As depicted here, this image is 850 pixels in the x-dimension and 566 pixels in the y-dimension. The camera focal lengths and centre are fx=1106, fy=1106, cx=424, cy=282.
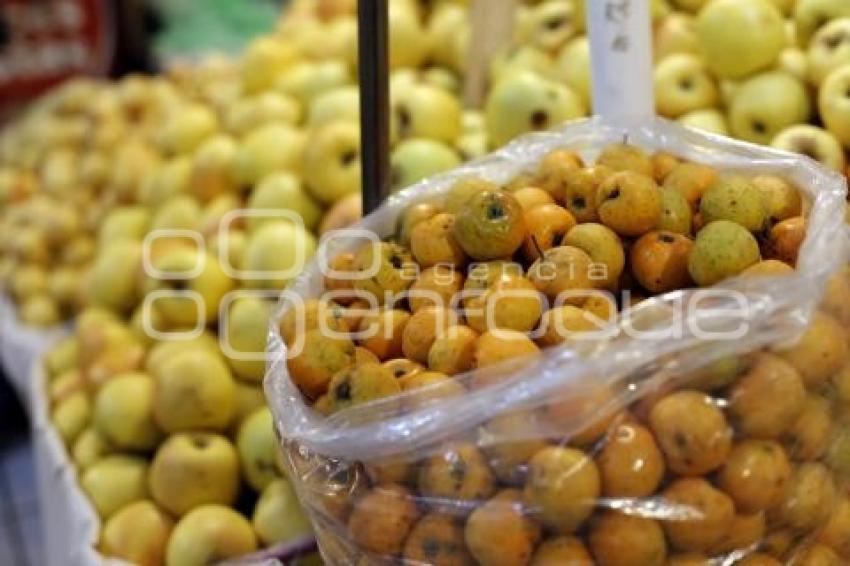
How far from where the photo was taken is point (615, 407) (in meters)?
0.71

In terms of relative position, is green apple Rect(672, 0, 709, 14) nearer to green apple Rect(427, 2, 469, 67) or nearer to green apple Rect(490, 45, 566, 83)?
green apple Rect(490, 45, 566, 83)

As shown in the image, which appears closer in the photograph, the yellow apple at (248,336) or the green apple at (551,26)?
the yellow apple at (248,336)

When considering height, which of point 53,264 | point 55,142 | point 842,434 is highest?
point 842,434

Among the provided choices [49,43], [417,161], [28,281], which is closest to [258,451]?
[417,161]

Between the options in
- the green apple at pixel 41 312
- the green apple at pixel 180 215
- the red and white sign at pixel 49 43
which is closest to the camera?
the green apple at pixel 180 215

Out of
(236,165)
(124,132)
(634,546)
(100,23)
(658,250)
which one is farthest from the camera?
(100,23)

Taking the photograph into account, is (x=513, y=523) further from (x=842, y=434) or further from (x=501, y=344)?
(x=842, y=434)

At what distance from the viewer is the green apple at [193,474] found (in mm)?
1213

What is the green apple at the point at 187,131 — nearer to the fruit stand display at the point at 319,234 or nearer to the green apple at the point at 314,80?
the fruit stand display at the point at 319,234

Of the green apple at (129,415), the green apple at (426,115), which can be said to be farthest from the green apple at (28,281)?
the green apple at (426,115)

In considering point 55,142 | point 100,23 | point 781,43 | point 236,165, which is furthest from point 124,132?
point 781,43

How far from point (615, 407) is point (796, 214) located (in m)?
0.25

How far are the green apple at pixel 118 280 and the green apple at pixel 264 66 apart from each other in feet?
1.20

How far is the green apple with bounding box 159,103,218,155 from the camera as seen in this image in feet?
5.90
